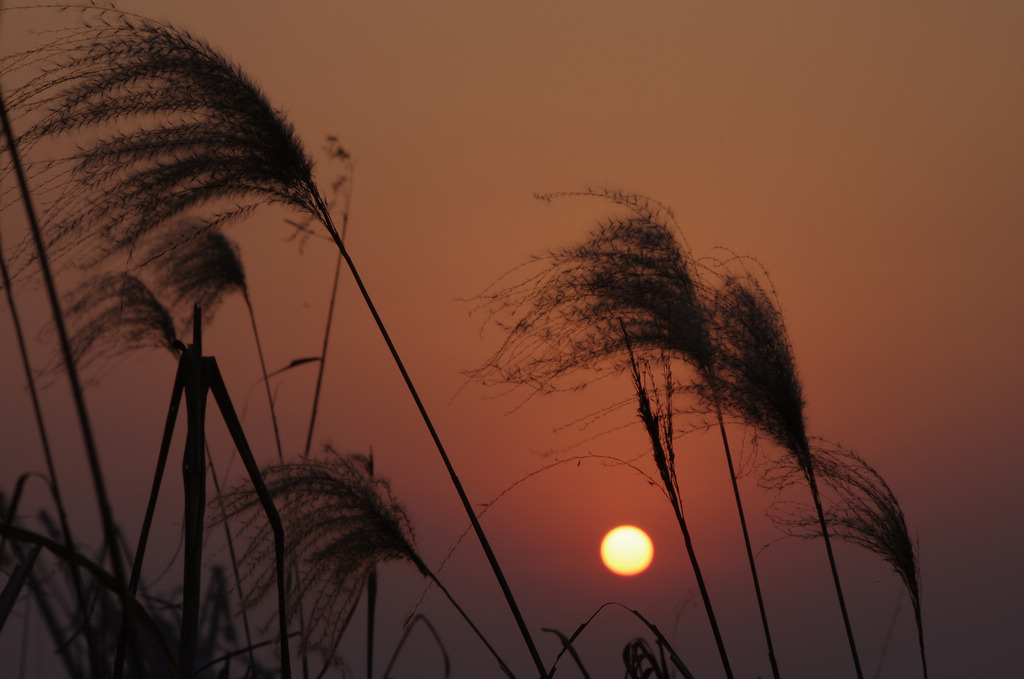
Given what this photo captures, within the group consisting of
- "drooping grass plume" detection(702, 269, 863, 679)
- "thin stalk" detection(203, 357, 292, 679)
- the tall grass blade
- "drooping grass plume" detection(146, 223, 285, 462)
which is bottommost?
the tall grass blade

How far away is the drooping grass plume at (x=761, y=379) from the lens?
95.0 inches

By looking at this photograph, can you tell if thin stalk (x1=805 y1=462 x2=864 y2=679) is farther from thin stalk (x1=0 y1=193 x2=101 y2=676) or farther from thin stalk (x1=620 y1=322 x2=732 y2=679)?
thin stalk (x1=0 y1=193 x2=101 y2=676)

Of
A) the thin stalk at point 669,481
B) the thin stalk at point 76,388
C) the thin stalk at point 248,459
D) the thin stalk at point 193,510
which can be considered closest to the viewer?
the thin stalk at point 76,388

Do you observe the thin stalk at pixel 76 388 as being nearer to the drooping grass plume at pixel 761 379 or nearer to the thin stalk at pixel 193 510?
the thin stalk at pixel 193 510

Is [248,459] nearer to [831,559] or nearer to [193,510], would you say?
[193,510]

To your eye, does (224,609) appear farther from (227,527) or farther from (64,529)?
(64,529)

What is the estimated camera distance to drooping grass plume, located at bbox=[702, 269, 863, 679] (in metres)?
2.41

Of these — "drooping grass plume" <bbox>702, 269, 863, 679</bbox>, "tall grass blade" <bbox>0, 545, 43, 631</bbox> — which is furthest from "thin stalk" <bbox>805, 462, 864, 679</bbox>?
"tall grass blade" <bbox>0, 545, 43, 631</bbox>

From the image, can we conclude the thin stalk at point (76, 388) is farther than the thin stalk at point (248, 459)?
No

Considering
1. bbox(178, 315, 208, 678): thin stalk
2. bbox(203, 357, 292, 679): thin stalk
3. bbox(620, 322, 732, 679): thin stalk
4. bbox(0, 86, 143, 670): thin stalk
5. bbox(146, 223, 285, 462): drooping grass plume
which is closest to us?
bbox(0, 86, 143, 670): thin stalk

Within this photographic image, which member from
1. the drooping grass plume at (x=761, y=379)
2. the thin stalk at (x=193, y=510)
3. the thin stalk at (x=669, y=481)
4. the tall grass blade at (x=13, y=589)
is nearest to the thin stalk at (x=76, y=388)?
the thin stalk at (x=193, y=510)

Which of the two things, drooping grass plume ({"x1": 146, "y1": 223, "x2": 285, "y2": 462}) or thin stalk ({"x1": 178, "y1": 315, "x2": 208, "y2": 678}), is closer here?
thin stalk ({"x1": 178, "y1": 315, "x2": 208, "y2": 678})

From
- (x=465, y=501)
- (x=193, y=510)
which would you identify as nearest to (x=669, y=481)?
(x=465, y=501)

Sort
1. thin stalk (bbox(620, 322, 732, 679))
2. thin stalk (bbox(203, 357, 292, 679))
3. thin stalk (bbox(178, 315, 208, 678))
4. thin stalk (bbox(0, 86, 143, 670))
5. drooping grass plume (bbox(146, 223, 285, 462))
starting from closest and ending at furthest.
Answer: thin stalk (bbox(0, 86, 143, 670)) → thin stalk (bbox(178, 315, 208, 678)) → thin stalk (bbox(203, 357, 292, 679)) → thin stalk (bbox(620, 322, 732, 679)) → drooping grass plume (bbox(146, 223, 285, 462))
